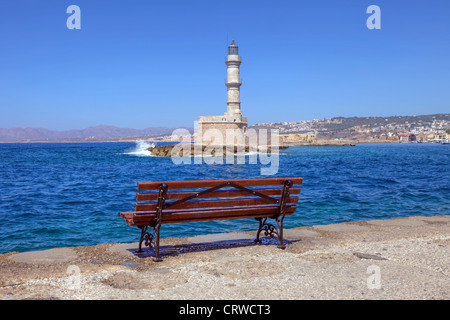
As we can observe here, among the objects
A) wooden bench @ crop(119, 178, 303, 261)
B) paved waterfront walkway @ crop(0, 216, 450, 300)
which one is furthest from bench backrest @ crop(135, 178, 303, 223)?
paved waterfront walkway @ crop(0, 216, 450, 300)

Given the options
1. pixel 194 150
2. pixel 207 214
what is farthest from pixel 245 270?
pixel 194 150

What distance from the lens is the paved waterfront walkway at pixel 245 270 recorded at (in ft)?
10.8

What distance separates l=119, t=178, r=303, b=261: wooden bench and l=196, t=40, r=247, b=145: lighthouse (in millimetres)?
43283

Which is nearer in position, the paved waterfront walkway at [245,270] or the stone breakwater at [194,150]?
the paved waterfront walkway at [245,270]

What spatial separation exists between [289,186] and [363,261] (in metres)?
1.20

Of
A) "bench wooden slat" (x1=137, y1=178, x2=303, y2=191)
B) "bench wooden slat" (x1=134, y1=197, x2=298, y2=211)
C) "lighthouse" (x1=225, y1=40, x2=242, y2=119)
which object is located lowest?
"bench wooden slat" (x1=134, y1=197, x2=298, y2=211)

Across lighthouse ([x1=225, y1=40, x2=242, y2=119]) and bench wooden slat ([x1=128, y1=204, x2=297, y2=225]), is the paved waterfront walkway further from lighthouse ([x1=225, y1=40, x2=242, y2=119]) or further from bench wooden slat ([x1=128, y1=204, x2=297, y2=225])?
lighthouse ([x1=225, y1=40, x2=242, y2=119])

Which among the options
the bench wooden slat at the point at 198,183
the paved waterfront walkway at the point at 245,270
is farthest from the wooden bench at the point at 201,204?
the paved waterfront walkway at the point at 245,270

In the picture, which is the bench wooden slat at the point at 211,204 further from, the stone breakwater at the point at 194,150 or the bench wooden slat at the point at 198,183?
the stone breakwater at the point at 194,150

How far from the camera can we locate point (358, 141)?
521ft

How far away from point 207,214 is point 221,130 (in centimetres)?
4394

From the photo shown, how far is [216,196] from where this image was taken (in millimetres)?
4602

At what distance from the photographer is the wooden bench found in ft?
13.8
